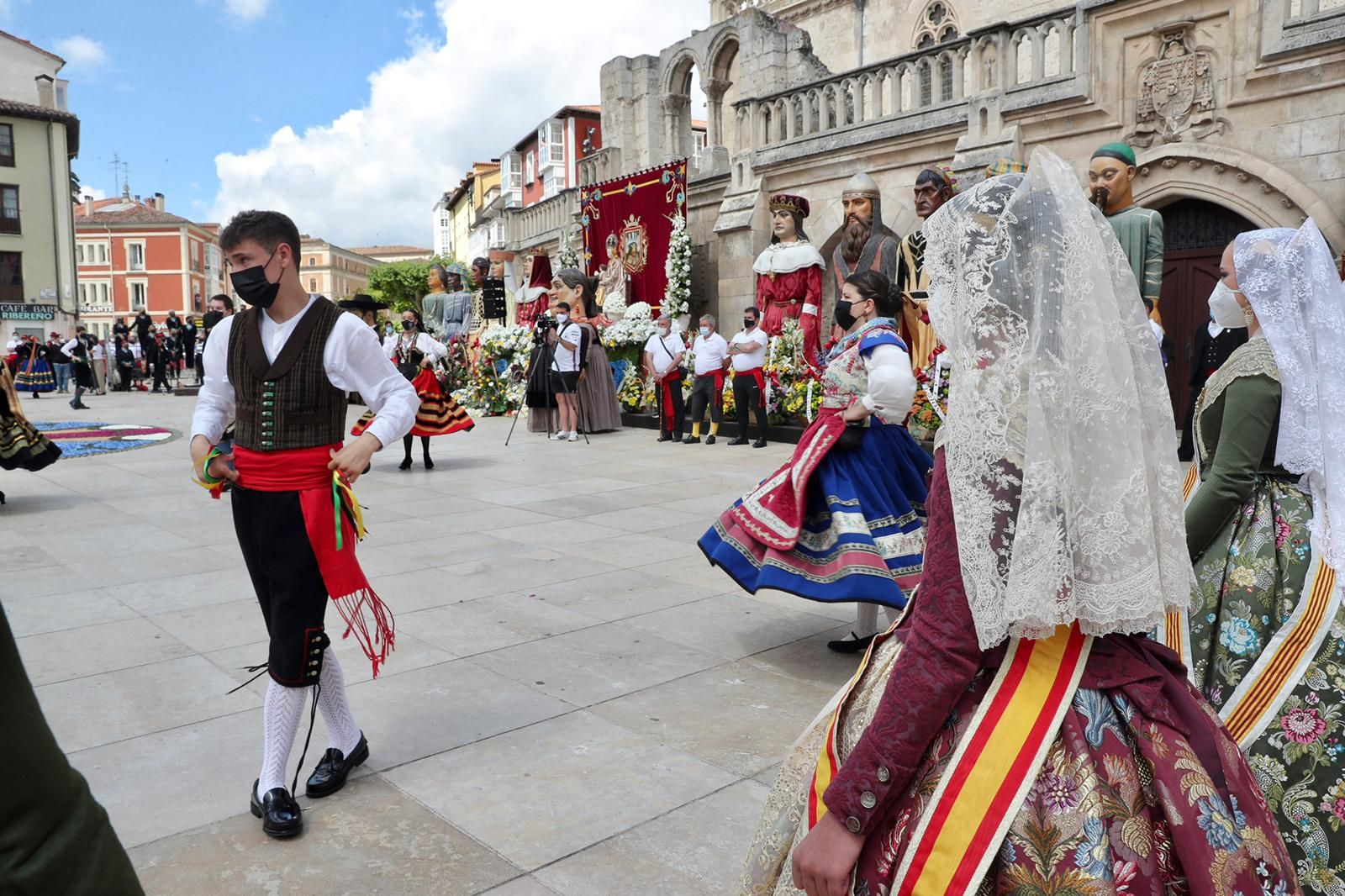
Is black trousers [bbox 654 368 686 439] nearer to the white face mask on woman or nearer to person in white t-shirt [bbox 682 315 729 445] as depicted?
person in white t-shirt [bbox 682 315 729 445]

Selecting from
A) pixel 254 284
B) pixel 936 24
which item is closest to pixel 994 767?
pixel 254 284

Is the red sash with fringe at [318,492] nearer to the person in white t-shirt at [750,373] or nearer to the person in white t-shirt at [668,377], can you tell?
the person in white t-shirt at [750,373]

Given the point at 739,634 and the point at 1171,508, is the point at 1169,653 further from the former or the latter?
the point at 739,634

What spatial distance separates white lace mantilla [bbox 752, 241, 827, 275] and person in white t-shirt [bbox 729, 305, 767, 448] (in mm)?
977

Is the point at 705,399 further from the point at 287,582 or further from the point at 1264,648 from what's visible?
the point at 1264,648

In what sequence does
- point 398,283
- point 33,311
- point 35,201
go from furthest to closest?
point 398,283 < point 35,201 < point 33,311

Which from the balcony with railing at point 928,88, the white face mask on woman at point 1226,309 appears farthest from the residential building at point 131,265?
the white face mask on woman at point 1226,309

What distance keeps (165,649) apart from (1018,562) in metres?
4.18

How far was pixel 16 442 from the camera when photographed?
25.9ft

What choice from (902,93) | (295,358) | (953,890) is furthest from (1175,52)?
(953,890)

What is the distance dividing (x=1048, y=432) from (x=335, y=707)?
2.52 meters

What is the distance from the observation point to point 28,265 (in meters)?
41.8

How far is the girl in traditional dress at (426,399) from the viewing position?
977cm

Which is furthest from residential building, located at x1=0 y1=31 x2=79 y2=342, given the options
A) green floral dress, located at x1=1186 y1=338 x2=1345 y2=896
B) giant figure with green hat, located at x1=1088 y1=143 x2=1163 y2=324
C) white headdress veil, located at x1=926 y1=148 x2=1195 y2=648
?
white headdress veil, located at x1=926 y1=148 x2=1195 y2=648
